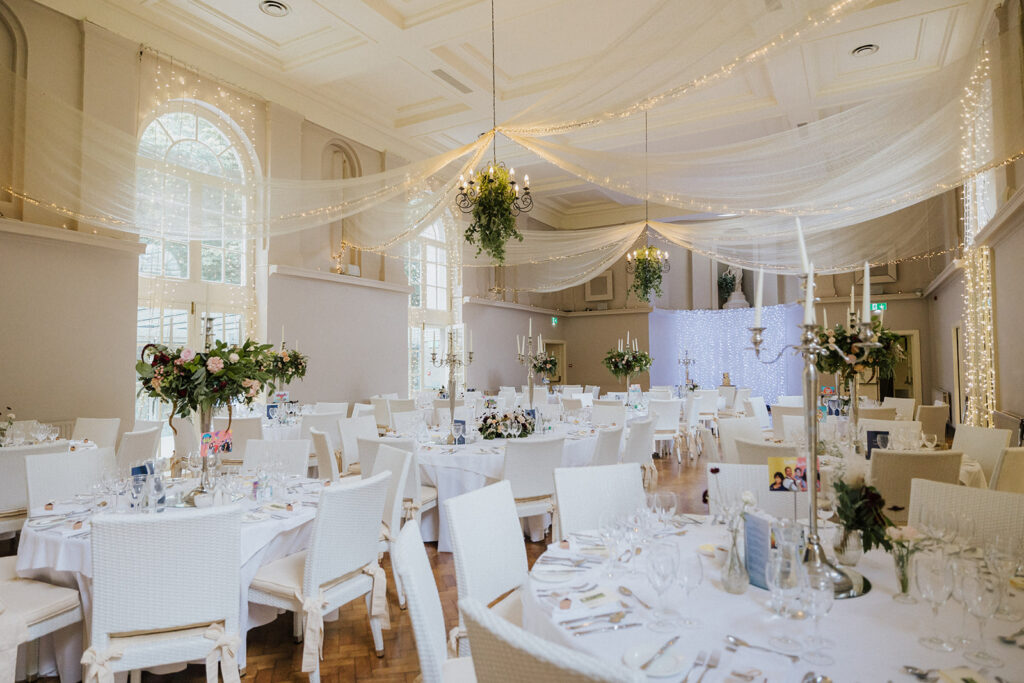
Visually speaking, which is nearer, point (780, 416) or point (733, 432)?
point (733, 432)

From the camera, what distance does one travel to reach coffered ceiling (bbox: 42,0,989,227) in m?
6.84

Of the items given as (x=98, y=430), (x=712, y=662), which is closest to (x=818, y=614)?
(x=712, y=662)

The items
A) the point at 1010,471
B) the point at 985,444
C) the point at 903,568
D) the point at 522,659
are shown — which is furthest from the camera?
the point at 985,444

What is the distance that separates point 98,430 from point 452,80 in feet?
20.6

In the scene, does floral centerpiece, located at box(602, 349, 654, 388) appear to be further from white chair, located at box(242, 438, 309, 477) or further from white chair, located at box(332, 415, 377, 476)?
white chair, located at box(242, 438, 309, 477)

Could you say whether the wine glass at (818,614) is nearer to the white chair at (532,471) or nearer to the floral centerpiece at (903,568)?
the floral centerpiece at (903,568)

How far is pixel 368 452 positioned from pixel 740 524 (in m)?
2.89

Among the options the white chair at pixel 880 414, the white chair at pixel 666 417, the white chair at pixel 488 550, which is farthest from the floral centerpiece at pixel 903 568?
the white chair at pixel 666 417

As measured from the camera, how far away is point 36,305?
6.07 m

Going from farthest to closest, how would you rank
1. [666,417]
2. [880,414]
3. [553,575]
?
[666,417]
[880,414]
[553,575]

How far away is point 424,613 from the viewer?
1.63 metres

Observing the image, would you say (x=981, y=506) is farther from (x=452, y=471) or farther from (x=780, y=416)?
(x=780, y=416)

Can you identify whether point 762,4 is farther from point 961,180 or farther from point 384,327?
point 384,327

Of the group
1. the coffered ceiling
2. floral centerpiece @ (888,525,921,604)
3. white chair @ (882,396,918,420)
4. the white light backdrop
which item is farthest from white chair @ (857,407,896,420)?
the white light backdrop
